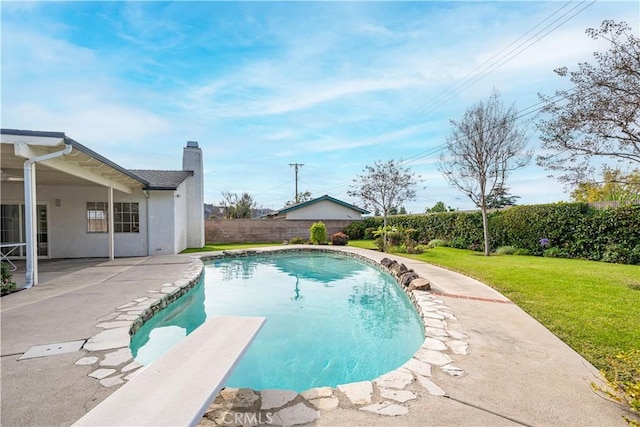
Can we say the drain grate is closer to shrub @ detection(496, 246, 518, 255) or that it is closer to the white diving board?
the white diving board

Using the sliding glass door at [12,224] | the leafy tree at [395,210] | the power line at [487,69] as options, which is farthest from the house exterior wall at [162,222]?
the power line at [487,69]

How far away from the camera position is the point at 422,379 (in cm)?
308

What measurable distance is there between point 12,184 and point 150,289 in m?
9.59

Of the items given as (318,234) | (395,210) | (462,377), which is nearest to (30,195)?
(462,377)

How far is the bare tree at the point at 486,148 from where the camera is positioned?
1393 cm

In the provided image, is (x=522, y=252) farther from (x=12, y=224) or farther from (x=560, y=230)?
(x=12, y=224)

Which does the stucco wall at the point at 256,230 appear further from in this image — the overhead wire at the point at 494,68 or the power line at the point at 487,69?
the power line at the point at 487,69

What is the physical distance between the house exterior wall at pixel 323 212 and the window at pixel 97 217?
15795mm

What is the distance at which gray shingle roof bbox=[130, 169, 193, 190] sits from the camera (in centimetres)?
1350

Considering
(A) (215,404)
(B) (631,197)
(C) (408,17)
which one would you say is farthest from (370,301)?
(B) (631,197)

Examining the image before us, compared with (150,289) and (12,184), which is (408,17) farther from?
(12,184)

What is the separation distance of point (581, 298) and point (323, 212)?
22.6 m

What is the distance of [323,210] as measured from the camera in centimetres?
2808

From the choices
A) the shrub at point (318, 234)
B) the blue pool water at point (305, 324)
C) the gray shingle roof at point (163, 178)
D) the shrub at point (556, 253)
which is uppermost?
the gray shingle roof at point (163, 178)
